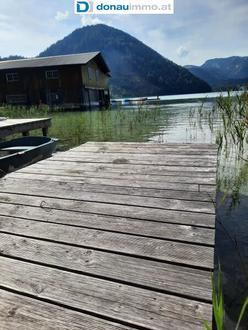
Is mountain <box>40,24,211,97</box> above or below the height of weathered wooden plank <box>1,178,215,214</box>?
above

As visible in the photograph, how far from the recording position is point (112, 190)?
8.68 ft

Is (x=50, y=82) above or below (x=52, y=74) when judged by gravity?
below

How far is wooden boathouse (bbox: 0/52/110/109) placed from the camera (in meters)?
26.6

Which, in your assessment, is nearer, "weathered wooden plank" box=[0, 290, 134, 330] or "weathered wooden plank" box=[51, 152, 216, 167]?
"weathered wooden plank" box=[0, 290, 134, 330]

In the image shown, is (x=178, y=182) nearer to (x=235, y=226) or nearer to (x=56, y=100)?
(x=235, y=226)

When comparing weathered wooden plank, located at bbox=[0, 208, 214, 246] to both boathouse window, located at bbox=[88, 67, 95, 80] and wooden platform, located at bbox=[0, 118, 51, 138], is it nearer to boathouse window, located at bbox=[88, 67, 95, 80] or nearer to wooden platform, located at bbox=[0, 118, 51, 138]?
wooden platform, located at bbox=[0, 118, 51, 138]

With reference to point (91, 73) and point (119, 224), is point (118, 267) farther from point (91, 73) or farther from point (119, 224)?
point (91, 73)

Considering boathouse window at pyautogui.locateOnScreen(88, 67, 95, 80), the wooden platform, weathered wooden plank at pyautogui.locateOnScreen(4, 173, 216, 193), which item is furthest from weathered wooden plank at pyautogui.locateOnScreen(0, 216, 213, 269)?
boathouse window at pyautogui.locateOnScreen(88, 67, 95, 80)

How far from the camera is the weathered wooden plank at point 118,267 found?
4.25 feet

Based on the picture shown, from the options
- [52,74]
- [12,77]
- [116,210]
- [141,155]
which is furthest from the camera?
[12,77]

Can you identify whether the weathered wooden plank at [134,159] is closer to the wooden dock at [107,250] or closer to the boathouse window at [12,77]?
the wooden dock at [107,250]

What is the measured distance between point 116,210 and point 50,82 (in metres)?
27.7

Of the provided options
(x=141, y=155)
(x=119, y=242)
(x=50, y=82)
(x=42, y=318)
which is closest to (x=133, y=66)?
(x=50, y=82)

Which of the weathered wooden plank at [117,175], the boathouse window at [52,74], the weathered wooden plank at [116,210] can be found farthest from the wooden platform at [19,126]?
the boathouse window at [52,74]
